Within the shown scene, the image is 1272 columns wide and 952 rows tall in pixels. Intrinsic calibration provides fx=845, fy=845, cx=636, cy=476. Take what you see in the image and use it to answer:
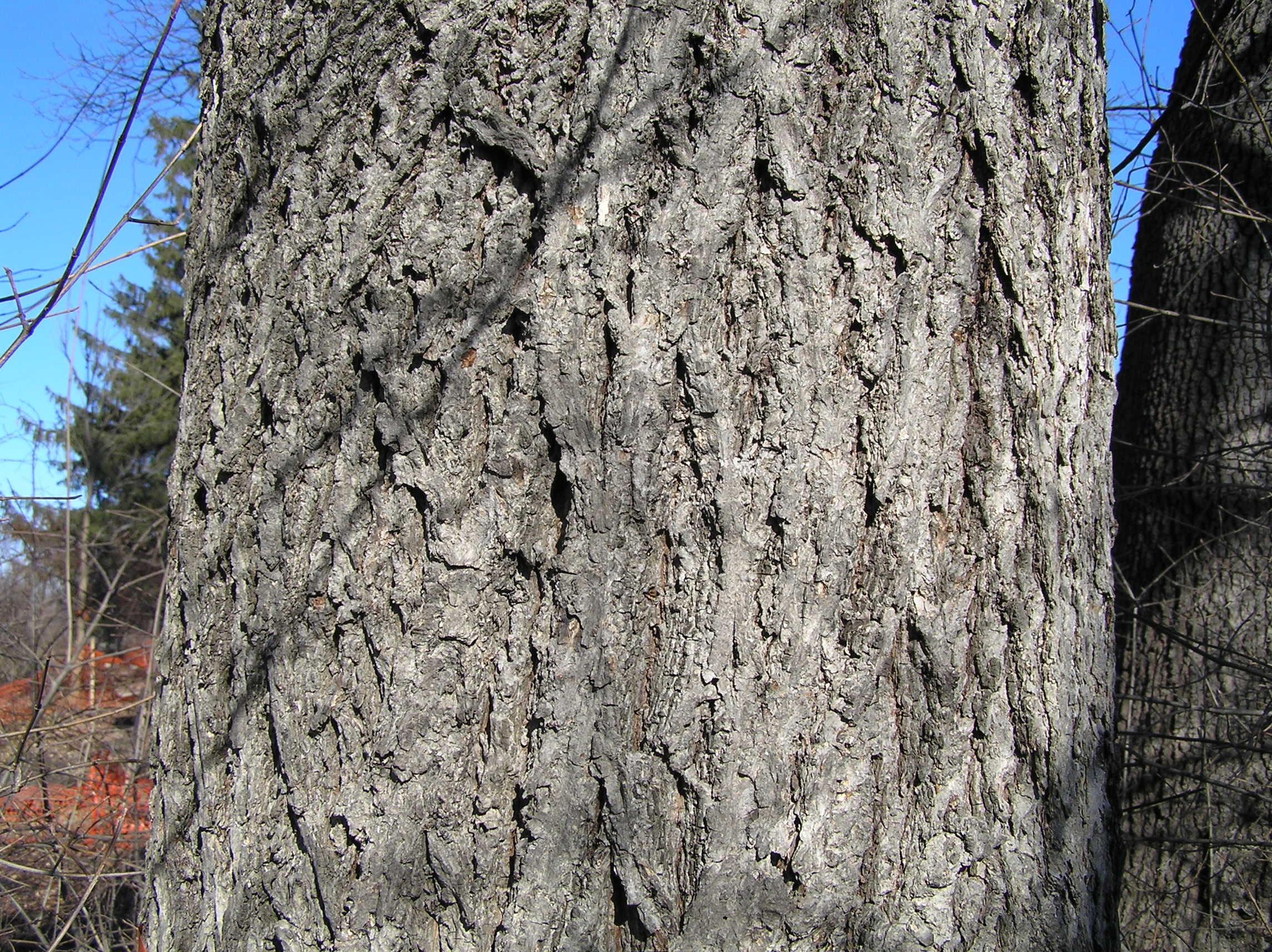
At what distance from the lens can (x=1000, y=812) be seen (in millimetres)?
1041

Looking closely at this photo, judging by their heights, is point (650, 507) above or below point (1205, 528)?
below

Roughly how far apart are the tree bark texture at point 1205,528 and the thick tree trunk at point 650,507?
3.39m

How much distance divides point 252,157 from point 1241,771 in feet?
14.7

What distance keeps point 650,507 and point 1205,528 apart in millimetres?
3975

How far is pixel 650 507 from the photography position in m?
0.98

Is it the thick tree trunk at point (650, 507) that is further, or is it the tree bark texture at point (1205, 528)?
the tree bark texture at point (1205, 528)

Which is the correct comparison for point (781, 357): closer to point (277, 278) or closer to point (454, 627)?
point (454, 627)

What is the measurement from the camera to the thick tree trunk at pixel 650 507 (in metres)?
0.97

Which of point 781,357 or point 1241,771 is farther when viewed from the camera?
point 1241,771

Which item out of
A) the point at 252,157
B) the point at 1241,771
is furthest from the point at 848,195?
the point at 1241,771

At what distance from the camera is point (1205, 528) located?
3.94m

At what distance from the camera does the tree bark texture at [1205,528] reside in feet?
12.2

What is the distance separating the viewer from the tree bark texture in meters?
3.72

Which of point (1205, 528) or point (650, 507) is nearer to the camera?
point (650, 507)
